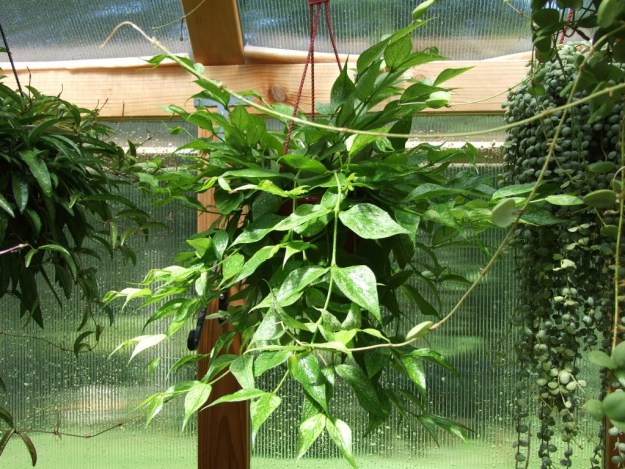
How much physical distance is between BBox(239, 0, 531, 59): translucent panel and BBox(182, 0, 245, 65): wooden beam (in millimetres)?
86

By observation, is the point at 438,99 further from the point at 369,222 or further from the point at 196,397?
the point at 196,397

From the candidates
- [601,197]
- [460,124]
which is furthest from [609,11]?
[460,124]

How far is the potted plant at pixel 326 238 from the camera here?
0.71m

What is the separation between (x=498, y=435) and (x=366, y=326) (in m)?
0.67

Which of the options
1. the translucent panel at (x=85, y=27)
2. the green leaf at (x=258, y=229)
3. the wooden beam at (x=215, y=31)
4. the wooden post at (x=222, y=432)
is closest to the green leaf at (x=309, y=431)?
the green leaf at (x=258, y=229)

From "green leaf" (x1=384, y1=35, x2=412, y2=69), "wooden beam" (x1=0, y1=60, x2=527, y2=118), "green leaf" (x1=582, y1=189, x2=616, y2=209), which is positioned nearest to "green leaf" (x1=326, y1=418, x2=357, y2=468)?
"green leaf" (x1=582, y1=189, x2=616, y2=209)

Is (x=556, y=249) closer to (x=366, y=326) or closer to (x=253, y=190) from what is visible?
(x=366, y=326)

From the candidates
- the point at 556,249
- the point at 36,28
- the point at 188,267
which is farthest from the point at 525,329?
the point at 36,28

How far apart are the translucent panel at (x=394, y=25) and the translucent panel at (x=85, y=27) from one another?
0.65 ft

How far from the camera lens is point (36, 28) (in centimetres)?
155

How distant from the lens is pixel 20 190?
1019 mm

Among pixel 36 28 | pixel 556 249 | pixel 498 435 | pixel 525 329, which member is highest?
pixel 36 28

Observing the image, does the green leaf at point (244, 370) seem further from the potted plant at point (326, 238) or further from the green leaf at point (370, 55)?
the green leaf at point (370, 55)

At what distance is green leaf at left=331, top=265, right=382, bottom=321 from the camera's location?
672 millimetres
